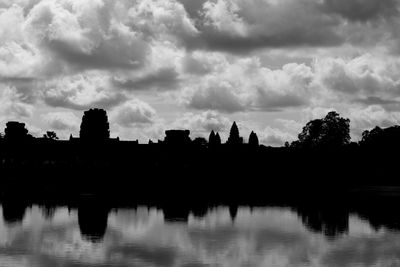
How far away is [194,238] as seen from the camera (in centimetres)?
5644

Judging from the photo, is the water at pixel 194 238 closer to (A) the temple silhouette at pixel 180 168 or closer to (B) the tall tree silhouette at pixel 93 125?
(A) the temple silhouette at pixel 180 168

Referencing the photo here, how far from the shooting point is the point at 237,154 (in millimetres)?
173375

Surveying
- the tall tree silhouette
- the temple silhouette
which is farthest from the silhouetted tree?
the tall tree silhouette

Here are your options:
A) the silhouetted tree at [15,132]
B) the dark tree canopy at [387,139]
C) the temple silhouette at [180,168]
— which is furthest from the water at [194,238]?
the silhouetted tree at [15,132]

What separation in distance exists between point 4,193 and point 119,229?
51.1m

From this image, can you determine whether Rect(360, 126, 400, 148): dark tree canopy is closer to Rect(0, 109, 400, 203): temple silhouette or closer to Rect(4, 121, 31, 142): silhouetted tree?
Rect(0, 109, 400, 203): temple silhouette

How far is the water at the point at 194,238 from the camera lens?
147ft

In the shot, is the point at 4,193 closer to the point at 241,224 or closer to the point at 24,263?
the point at 241,224

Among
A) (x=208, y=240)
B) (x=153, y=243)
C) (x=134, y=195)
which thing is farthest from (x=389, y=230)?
(x=134, y=195)

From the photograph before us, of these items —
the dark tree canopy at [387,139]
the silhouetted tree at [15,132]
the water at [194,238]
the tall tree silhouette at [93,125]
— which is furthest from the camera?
the tall tree silhouette at [93,125]

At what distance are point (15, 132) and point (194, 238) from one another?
149m

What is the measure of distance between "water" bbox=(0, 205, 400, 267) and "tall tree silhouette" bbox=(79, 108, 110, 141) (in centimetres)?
11486

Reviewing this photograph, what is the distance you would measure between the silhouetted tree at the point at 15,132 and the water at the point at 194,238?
118m

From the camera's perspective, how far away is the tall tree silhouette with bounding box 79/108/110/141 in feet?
639
